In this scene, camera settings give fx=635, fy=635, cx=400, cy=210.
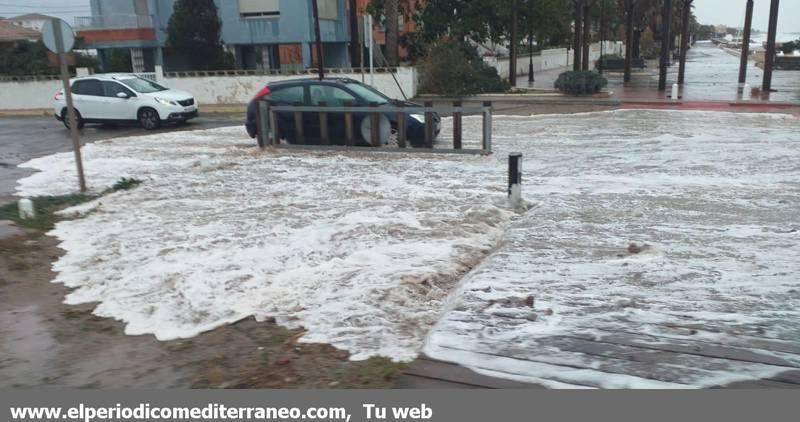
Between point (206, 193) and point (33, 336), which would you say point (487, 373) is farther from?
point (206, 193)

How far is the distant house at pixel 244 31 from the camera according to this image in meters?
33.3

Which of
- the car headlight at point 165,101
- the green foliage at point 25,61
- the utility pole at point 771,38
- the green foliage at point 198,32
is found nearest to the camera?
the car headlight at point 165,101

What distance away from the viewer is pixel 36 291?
545cm

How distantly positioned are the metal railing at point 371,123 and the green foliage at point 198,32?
24352mm

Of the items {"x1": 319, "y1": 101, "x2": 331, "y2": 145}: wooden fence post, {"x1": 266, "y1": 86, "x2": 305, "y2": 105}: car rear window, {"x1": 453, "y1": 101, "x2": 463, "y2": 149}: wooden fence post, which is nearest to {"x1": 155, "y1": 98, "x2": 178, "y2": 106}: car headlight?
{"x1": 266, "y1": 86, "x2": 305, "y2": 105}: car rear window

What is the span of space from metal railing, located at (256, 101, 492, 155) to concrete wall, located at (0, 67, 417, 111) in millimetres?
11893

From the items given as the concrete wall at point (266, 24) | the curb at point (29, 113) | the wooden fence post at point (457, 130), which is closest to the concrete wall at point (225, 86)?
the curb at point (29, 113)

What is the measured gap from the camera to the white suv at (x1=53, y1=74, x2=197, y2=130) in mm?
18047

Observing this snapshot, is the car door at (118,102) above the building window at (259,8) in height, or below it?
below

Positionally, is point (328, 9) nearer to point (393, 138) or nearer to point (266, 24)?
point (266, 24)

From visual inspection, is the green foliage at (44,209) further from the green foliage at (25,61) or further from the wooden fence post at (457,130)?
the green foliage at (25,61)

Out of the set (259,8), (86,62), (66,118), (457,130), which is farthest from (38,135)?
(86,62)

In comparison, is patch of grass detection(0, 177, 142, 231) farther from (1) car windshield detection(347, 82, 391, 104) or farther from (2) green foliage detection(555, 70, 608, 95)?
(2) green foliage detection(555, 70, 608, 95)

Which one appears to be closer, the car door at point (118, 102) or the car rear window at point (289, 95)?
the car rear window at point (289, 95)
